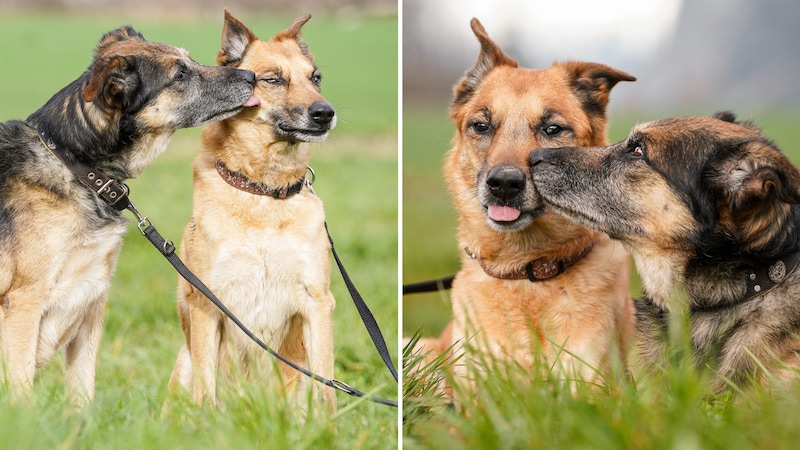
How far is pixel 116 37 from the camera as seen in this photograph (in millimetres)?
4031

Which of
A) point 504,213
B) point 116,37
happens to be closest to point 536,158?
point 504,213

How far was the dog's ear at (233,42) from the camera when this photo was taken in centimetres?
384

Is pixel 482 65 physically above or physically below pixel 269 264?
above

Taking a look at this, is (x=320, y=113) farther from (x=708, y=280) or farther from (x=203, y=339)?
(x=708, y=280)

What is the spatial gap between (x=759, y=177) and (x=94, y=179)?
2.94m

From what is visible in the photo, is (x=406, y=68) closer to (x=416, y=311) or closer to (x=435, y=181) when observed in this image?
(x=416, y=311)

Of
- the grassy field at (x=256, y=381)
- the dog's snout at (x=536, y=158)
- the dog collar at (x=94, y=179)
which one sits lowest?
the grassy field at (x=256, y=381)

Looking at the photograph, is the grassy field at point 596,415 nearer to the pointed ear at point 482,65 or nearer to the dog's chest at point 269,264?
the dog's chest at point 269,264

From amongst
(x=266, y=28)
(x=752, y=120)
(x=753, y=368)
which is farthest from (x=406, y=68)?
(x=266, y=28)

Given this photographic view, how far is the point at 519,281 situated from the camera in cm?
358

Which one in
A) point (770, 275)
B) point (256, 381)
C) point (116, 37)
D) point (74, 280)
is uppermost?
point (116, 37)

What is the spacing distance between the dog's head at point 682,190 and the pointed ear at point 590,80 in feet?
1.25

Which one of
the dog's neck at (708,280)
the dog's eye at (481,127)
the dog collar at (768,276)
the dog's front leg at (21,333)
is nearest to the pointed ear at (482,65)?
the dog's eye at (481,127)

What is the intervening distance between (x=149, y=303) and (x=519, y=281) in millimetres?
3788
